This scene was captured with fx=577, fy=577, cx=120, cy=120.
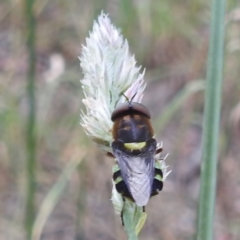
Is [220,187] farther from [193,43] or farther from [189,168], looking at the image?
[193,43]

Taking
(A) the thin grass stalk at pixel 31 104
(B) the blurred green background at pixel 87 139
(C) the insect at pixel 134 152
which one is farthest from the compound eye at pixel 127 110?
(B) the blurred green background at pixel 87 139

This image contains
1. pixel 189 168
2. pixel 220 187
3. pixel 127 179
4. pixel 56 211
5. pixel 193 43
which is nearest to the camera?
pixel 127 179

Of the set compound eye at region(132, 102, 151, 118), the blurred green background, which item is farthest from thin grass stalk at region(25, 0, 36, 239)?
compound eye at region(132, 102, 151, 118)

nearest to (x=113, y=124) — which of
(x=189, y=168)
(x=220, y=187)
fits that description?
(x=220, y=187)

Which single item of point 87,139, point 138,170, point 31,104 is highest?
point 87,139

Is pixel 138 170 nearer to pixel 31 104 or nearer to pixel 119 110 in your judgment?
pixel 119 110

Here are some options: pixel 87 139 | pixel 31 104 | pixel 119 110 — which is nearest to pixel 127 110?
pixel 119 110

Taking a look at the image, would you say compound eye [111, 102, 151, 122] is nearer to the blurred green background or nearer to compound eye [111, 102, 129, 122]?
compound eye [111, 102, 129, 122]
